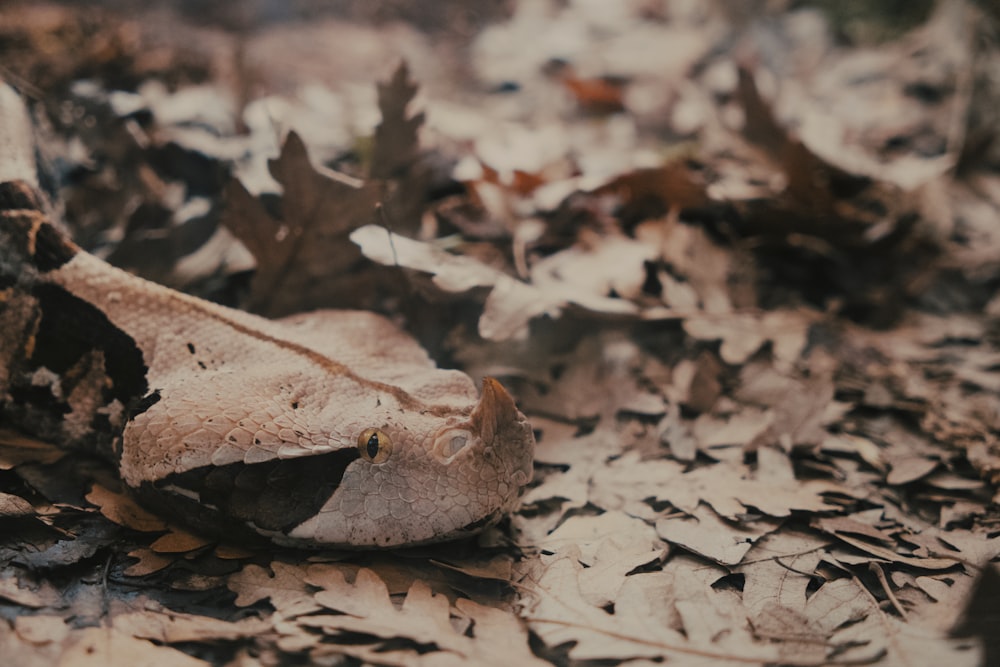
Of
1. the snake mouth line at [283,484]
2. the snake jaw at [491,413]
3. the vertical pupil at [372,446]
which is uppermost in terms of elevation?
the snake jaw at [491,413]

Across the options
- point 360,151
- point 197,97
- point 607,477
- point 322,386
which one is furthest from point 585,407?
point 197,97

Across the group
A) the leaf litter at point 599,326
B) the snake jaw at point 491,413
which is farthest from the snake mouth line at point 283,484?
the snake jaw at point 491,413

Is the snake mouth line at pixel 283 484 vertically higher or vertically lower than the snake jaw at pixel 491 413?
lower

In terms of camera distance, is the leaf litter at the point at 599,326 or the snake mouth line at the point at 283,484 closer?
the leaf litter at the point at 599,326

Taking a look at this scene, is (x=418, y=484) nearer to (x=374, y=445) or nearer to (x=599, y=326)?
(x=374, y=445)

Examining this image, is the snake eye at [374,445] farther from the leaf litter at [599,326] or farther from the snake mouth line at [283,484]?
the leaf litter at [599,326]

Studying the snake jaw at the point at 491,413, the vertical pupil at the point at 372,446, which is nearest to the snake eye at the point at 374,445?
the vertical pupil at the point at 372,446

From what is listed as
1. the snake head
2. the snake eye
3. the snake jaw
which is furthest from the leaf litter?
the snake jaw

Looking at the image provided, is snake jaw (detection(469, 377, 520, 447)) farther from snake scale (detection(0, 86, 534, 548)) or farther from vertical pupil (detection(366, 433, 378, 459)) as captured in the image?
vertical pupil (detection(366, 433, 378, 459))
